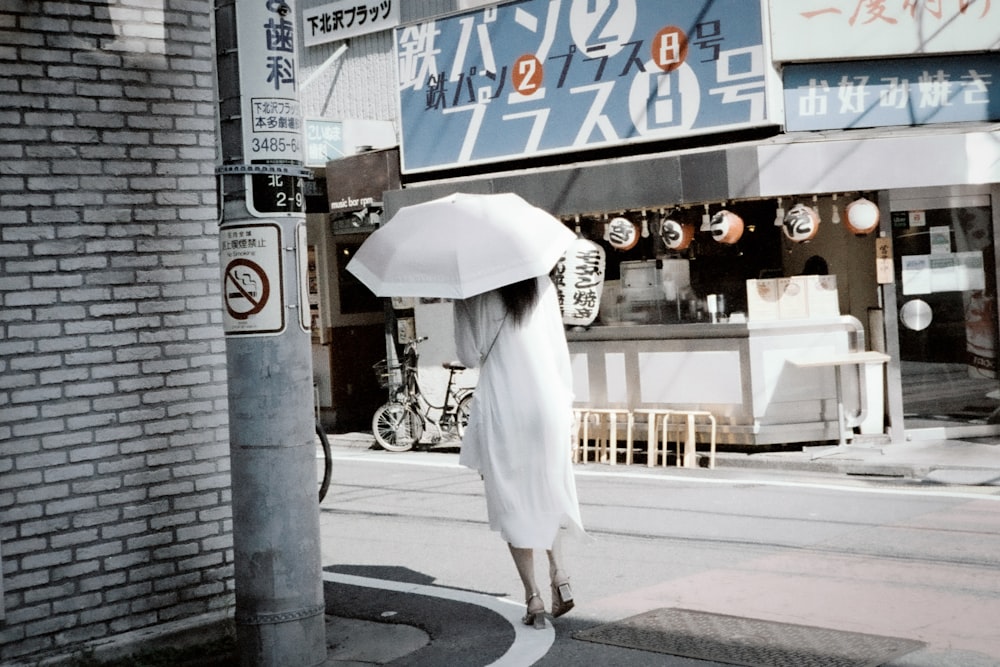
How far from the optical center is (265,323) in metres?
5.25

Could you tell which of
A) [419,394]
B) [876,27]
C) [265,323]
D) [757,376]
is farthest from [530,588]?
[419,394]

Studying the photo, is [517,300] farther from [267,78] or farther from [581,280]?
[581,280]

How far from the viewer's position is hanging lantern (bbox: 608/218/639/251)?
13828 mm

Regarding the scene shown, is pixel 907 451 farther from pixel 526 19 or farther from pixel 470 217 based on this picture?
pixel 470 217

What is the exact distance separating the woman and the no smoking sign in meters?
1.34

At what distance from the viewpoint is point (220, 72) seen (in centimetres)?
532

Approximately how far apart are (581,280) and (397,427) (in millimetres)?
3535

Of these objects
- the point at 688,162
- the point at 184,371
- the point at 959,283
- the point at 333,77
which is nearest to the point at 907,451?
the point at 959,283

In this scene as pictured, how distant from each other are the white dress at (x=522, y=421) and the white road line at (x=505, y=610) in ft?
1.54

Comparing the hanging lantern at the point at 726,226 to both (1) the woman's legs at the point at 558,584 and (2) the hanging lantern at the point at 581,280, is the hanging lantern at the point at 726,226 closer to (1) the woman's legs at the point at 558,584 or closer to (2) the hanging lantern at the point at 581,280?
(2) the hanging lantern at the point at 581,280

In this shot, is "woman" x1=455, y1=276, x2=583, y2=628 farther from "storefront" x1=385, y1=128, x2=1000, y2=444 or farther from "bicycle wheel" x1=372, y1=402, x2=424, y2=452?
"bicycle wheel" x1=372, y1=402, x2=424, y2=452

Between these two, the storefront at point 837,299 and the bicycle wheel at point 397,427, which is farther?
the bicycle wheel at point 397,427

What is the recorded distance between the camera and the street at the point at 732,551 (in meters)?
6.19

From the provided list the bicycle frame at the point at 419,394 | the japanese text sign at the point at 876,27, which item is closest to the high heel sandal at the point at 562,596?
the japanese text sign at the point at 876,27
